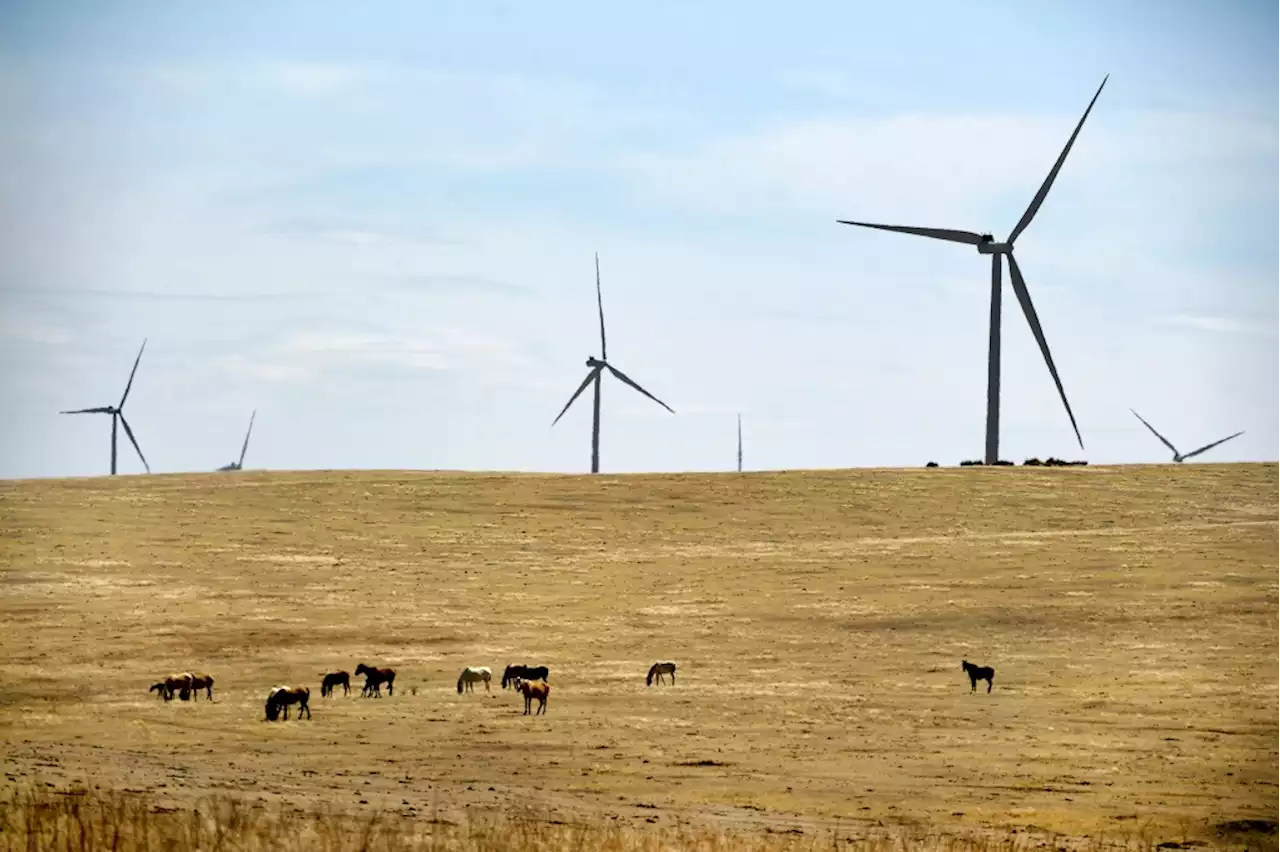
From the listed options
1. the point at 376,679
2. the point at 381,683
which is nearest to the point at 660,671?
the point at 381,683

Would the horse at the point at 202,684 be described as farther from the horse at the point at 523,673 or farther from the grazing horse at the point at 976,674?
the grazing horse at the point at 976,674

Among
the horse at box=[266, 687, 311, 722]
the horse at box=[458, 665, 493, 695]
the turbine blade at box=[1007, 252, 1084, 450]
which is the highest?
the turbine blade at box=[1007, 252, 1084, 450]

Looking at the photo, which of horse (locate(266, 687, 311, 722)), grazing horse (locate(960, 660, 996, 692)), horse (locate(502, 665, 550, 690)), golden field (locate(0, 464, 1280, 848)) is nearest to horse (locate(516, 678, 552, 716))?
golden field (locate(0, 464, 1280, 848))

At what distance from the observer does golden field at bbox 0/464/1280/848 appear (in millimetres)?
28203

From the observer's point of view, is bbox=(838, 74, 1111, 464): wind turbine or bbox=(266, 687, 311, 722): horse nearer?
bbox=(266, 687, 311, 722): horse

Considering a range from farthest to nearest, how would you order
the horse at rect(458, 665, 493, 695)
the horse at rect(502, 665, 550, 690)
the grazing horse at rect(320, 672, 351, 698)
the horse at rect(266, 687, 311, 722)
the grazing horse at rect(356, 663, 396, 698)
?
the horse at rect(502, 665, 550, 690), the horse at rect(458, 665, 493, 695), the grazing horse at rect(356, 663, 396, 698), the grazing horse at rect(320, 672, 351, 698), the horse at rect(266, 687, 311, 722)

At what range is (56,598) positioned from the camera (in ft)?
167

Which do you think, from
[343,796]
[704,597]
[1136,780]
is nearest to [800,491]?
[704,597]

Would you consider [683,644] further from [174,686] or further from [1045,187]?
[1045,187]

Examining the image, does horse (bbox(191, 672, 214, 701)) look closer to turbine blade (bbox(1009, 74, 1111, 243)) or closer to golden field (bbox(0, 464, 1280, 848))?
golden field (bbox(0, 464, 1280, 848))

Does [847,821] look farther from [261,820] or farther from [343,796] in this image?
[261,820]

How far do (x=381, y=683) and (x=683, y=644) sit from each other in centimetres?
875

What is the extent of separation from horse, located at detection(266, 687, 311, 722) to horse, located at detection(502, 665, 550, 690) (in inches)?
204

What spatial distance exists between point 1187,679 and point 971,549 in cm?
2043
